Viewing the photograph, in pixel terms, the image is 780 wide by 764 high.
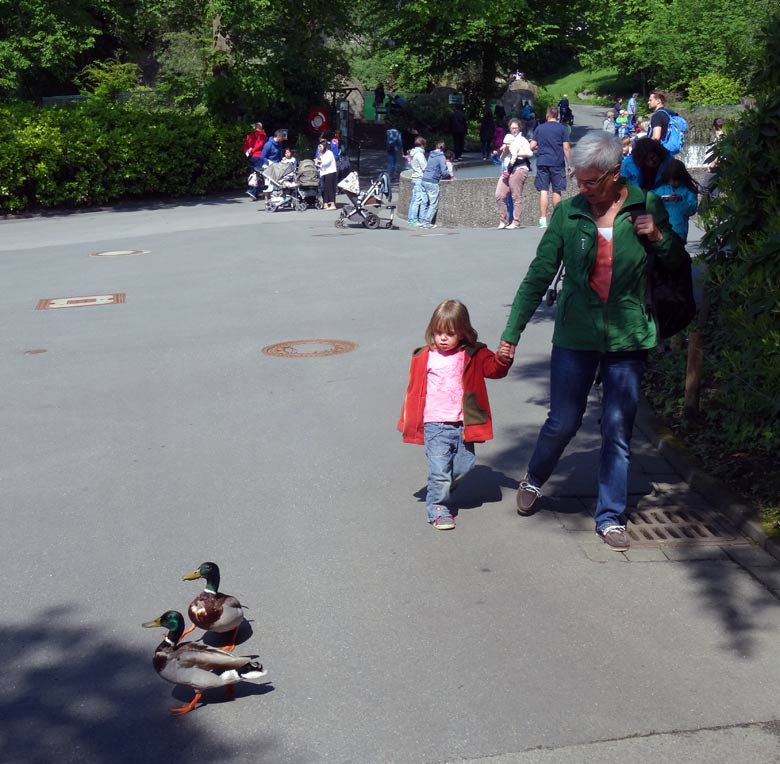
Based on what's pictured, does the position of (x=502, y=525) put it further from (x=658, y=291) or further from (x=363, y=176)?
(x=363, y=176)

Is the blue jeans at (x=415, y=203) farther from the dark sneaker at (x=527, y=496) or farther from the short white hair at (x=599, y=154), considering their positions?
the short white hair at (x=599, y=154)

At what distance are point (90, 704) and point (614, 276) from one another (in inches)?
123

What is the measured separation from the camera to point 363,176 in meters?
34.8

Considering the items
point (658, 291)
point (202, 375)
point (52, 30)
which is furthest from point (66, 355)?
point (52, 30)

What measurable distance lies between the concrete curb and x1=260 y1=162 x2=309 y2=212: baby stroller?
1829 cm

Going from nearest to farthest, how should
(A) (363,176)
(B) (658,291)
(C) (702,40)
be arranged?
(B) (658,291) → (A) (363,176) → (C) (702,40)

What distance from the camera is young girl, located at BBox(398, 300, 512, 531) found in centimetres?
627

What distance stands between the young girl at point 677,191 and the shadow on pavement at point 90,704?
5.79 meters

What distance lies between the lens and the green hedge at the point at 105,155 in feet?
83.4

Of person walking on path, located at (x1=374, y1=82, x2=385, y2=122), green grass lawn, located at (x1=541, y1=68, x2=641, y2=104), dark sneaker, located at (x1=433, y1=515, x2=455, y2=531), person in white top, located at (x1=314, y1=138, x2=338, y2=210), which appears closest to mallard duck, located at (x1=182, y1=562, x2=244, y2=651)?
dark sneaker, located at (x1=433, y1=515, x2=455, y2=531)

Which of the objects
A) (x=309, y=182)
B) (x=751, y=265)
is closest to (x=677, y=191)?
(x=751, y=265)

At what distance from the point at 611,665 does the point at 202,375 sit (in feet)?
20.1

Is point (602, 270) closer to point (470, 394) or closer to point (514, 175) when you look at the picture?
point (470, 394)

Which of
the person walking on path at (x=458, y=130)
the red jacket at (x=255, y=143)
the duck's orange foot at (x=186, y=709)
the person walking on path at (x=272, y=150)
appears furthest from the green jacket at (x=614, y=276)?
the person walking on path at (x=458, y=130)
